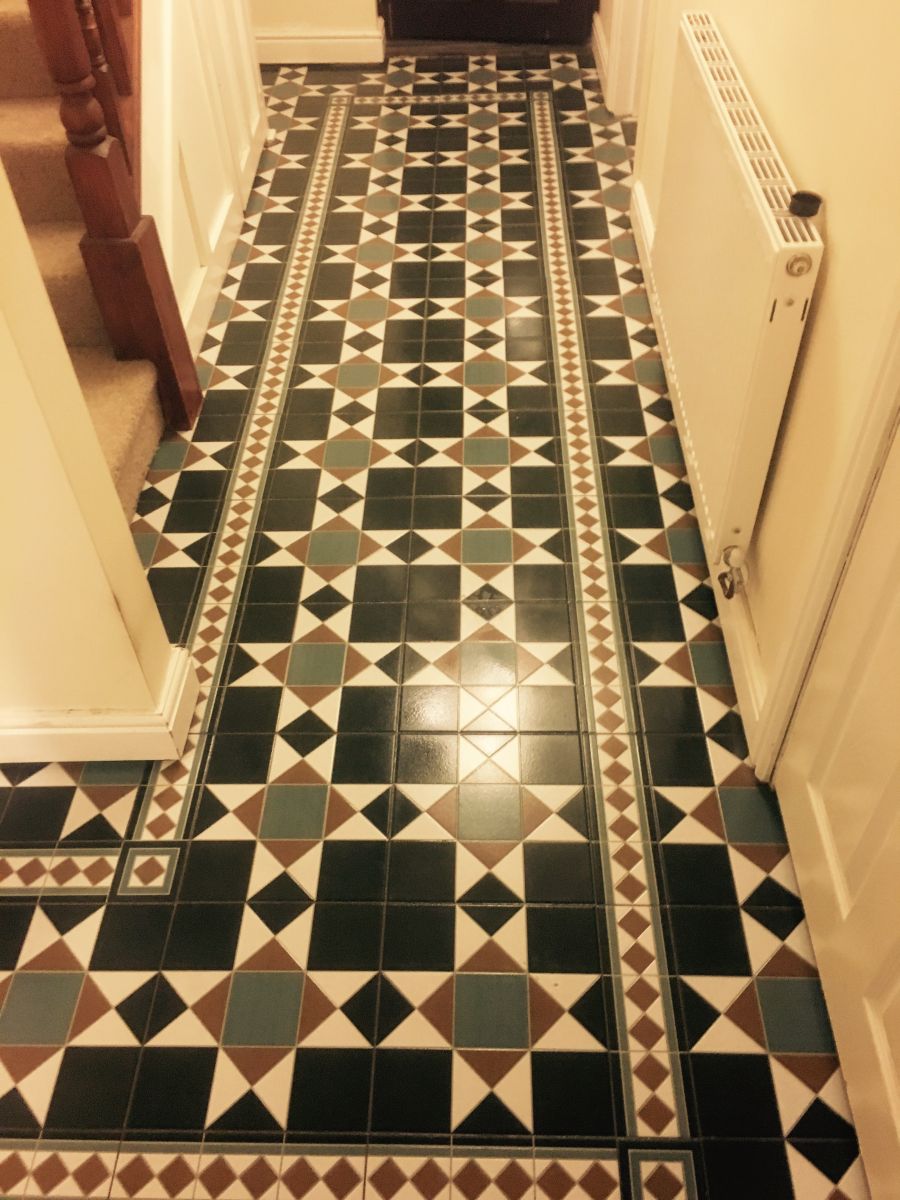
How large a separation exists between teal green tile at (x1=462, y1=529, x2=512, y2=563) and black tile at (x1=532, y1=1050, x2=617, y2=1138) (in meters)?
1.44

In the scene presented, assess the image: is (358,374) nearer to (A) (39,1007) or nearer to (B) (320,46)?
(A) (39,1007)

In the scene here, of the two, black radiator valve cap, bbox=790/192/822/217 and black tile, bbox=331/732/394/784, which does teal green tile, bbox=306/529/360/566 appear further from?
black radiator valve cap, bbox=790/192/822/217

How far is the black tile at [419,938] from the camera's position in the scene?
2.18 m

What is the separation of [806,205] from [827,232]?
0.23 ft

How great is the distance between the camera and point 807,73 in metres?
2.12

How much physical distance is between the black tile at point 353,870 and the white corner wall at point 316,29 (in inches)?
192

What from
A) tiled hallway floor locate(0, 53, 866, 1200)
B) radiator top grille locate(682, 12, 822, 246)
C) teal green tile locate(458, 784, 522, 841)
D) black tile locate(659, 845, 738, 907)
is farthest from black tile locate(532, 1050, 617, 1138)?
radiator top grille locate(682, 12, 822, 246)

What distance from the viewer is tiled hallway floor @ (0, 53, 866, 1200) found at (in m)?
1.95

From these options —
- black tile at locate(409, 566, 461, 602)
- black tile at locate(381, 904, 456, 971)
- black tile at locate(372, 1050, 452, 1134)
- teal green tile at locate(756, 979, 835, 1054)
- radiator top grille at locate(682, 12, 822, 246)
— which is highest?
radiator top grille at locate(682, 12, 822, 246)

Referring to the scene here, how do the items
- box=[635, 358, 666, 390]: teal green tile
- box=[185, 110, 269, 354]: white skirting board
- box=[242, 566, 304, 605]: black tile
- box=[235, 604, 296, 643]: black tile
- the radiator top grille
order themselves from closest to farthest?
the radiator top grille < box=[235, 604, 296, 643]: black tile < box=[242, 566, 304, 605]: black tile < box=[635, 358, 666, 390]: teal green tile < box=[185, 110, 269, 354]: white skirting board

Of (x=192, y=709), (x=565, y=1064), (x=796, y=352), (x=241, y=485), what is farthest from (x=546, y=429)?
(x=565, y=1064)

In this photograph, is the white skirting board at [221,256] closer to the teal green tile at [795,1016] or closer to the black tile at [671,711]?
the black tile at [671,711]

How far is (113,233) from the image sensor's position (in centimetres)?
295

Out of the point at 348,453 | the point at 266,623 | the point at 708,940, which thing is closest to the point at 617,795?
the point at 708,940
